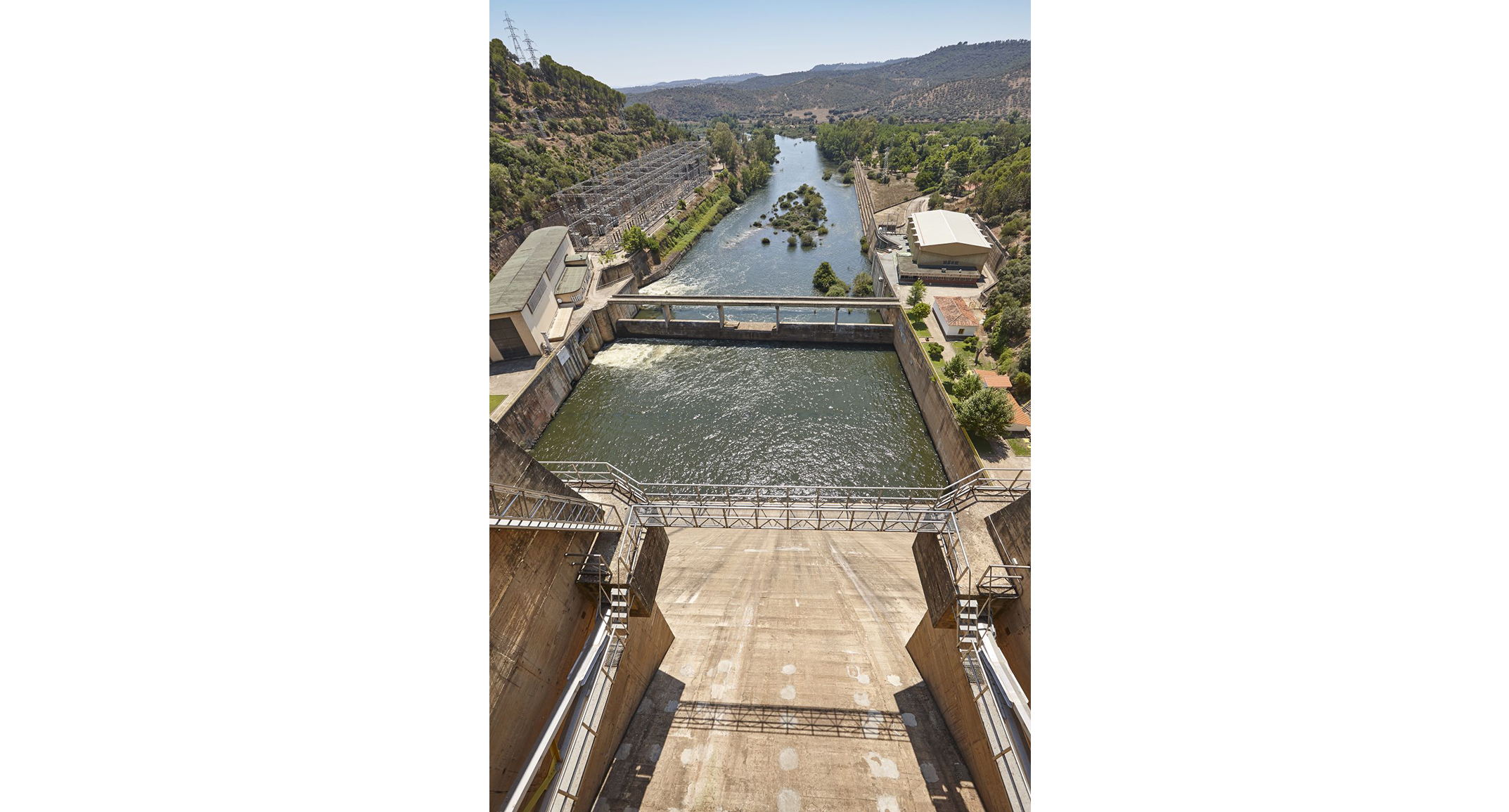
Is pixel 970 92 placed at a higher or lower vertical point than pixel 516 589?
higher

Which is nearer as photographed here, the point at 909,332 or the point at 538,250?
the point at 909,332

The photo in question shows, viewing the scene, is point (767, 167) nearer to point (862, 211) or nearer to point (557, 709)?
point (862, 211)

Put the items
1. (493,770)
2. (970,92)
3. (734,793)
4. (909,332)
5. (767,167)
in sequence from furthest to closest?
(970,92) < (767,167) < (909,332) < (734,793) < (493,770)

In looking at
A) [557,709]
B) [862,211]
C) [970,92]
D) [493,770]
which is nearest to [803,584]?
[557,709]

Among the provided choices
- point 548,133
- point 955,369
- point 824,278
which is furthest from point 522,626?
point 548,133

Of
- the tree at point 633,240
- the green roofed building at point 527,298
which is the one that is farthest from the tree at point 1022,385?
the tree at point 633,240

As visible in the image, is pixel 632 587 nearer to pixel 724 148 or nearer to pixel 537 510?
pixel 537 510

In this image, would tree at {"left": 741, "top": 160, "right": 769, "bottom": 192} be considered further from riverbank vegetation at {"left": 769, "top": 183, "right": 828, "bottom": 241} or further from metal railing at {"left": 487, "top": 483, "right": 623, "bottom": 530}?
metal railing at {"left": 487, "top": 483, "right": 623, "bottom": 530}
